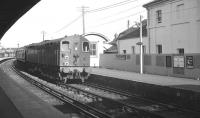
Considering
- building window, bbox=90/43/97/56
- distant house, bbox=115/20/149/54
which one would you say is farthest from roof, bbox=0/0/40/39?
building window, bbox=90/43/97/56

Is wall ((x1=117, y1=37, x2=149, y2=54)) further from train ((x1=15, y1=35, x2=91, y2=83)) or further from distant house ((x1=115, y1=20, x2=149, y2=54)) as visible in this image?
train ((x1=15, y1=35, x2=91, y2=83))

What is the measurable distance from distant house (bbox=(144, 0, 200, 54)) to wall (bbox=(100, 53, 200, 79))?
2.55 meters

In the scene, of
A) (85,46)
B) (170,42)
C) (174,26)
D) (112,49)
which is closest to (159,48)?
(170,42)

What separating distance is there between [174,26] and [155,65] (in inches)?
166

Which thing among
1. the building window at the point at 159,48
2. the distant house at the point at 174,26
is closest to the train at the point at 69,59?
the distant house at the point at 174,26

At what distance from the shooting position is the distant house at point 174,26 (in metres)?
23.3

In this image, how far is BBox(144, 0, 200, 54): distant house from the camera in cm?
2330

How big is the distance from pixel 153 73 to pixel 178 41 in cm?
355

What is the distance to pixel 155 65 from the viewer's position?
2428 cm

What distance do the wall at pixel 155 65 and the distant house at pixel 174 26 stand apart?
8.38 ft

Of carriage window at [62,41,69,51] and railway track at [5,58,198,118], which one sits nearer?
railway track at [5,58,198,118]

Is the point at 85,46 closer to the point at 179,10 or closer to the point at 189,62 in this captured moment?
the point at 189,62

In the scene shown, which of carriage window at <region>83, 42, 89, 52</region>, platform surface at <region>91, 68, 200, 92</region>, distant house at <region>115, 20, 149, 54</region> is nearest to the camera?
platform surface at <region>91, 68, 200, 92</region>

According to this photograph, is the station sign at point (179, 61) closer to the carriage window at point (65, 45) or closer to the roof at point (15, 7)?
the carriage window at point (65, 45)
